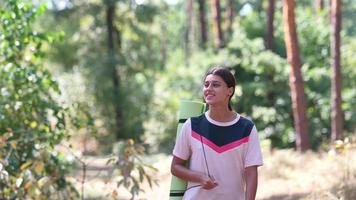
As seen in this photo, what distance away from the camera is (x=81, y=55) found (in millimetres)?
26156

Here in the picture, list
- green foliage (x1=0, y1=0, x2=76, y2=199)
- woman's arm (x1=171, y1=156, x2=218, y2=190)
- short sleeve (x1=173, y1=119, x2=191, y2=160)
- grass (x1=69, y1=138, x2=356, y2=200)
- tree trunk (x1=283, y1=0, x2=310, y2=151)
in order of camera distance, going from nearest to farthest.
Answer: woman's arm (x1=171, y1=156, x2=218, y2=190)
short sleeve (x1=173, y1=119, x2=191, y2=160)
green foliage (x1=0, y1=0, x2=76, y2=199)
grass (x1=69, y1=138, x2=356, y2=200)
tree trunk (x1=283, y1=0, x2=310, y2=151)

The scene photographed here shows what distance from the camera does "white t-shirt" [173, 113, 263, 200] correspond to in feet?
11.1

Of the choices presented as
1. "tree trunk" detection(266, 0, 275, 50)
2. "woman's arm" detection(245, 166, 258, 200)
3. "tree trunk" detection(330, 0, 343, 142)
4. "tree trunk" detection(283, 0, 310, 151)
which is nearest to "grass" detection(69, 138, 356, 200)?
"tree trunk" detection(283, 0, 310, 151)

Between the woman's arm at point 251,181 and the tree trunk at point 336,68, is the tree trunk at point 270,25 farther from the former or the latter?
the woman's arm at point 251,181

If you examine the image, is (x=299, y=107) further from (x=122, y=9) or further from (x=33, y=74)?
(x=122, y=9)

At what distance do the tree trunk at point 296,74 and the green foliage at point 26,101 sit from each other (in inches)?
299

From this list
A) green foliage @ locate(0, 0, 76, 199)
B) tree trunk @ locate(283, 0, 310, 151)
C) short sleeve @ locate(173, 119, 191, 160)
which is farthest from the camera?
tree trunk @ locate(283, 0, 310, 151)

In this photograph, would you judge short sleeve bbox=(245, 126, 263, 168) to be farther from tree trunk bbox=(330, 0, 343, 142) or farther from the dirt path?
tree trunk bbox=(330, 0, 343, 142)

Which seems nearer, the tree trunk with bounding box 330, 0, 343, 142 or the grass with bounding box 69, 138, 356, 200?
the grass with bounding box 69, 138, 356, 200

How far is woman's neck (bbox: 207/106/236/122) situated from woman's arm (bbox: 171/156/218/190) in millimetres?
319

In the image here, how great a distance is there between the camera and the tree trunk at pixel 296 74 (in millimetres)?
14320

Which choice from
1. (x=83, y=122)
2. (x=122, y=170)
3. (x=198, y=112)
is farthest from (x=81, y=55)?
(x=198, y=112)

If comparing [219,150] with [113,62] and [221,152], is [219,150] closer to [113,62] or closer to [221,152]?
[221,152]

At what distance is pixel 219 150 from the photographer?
3.37 metres
